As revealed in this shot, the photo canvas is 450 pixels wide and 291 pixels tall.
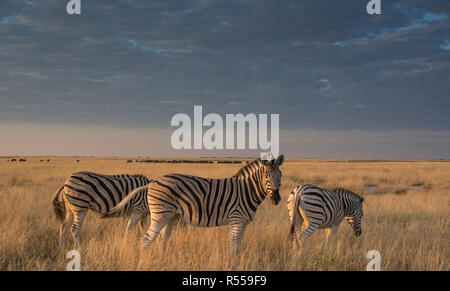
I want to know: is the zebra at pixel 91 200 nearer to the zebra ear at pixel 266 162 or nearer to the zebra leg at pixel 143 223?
the zebra leg at pixel 143 223

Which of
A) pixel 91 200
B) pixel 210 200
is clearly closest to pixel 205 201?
pixel 210 200

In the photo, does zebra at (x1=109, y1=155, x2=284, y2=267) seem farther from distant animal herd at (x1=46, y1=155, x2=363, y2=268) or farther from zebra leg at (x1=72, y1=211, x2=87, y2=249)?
zebra leg at (x1=72, y1=211, x2=87, y2=249)

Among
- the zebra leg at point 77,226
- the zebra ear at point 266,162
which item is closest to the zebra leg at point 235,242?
the zebra ear at point 266,162

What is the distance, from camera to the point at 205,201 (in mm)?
6863

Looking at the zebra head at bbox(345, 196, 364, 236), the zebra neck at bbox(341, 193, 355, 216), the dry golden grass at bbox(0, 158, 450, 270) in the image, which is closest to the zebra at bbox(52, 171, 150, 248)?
the dry golden grass at bbox(0, 158, 450, 270)

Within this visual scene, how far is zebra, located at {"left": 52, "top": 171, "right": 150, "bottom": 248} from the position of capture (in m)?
8.19

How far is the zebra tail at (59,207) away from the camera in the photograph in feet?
28.4

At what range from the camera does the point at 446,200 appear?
1775 centimetres

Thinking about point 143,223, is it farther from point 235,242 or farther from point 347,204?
point 347,204

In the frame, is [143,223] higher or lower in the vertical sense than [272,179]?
lower

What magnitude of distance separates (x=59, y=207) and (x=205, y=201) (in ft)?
14.0
